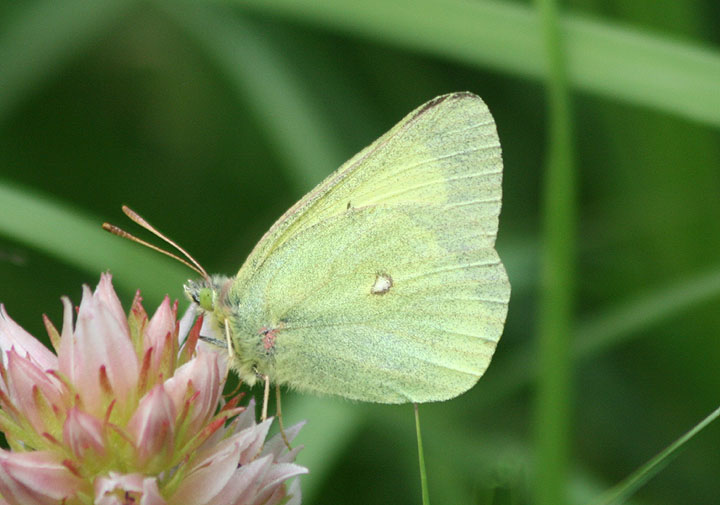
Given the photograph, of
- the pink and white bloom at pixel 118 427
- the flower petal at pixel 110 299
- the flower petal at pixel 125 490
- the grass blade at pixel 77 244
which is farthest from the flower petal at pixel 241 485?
the grass blade at pixel 77 244

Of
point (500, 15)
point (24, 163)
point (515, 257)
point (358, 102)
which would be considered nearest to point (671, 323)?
point (515, 257)

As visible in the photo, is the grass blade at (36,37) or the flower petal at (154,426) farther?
the grass blade at (36,37)

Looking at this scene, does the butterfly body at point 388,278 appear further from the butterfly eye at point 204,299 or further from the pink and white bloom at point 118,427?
the pink and white bloom at point 118,427

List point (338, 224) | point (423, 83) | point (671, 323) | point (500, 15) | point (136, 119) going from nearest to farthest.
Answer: point (338, 224) < point (500, 15) < point (671, 323) < point (423, 83) < point (136, 119)

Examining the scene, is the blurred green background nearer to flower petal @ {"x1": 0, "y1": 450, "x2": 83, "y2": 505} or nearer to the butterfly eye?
the butterfly eye

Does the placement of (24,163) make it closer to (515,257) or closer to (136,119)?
(136,119)
